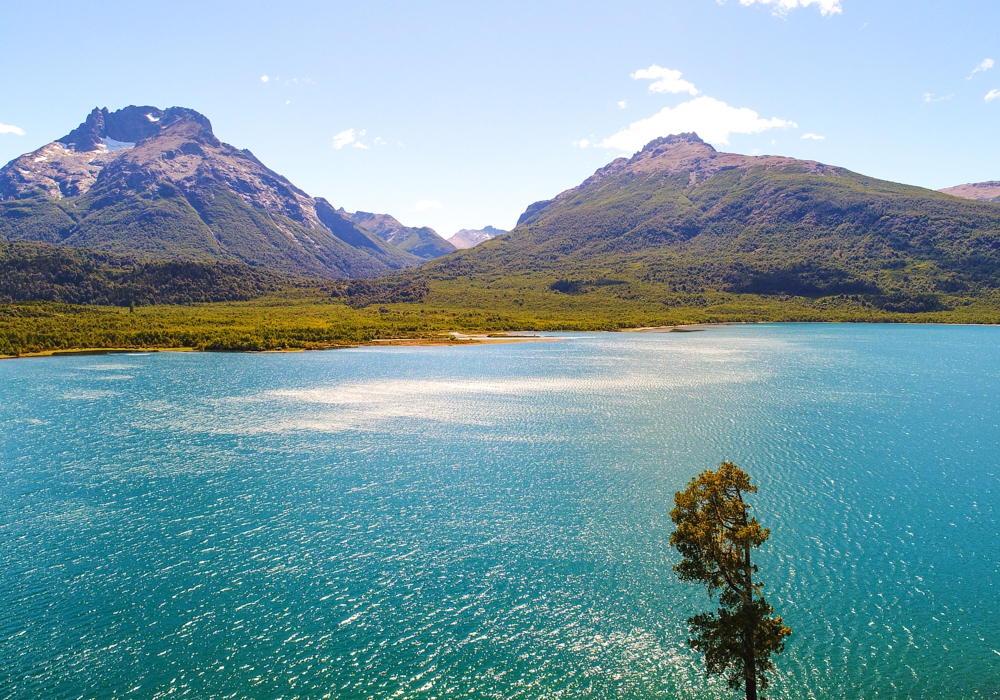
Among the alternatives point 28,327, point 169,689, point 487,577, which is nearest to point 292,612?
point 169,689

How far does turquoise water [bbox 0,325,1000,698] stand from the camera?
28.7 meters

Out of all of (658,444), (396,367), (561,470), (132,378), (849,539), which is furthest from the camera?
(396,367)

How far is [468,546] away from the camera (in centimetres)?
4244

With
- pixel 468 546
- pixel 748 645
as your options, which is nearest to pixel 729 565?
pixel 748 645

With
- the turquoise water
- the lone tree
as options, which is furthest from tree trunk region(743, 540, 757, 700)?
the turquoise water

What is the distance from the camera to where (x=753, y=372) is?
128 m

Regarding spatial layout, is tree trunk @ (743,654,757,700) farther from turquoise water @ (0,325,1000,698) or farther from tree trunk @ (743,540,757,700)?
turquoise water @ (0,325,1000,698)

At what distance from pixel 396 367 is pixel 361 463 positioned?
8015cm

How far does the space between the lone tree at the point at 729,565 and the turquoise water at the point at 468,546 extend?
16.6ft

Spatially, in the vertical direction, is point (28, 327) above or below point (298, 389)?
above

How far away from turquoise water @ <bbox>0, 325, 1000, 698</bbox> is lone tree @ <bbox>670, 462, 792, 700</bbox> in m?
5.05

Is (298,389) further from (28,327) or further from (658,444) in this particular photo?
(28,327)

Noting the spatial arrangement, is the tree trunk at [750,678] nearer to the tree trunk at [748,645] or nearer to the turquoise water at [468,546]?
the tree trunk at [748,645]

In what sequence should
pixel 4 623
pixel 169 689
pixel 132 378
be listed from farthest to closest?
pixel 132 378 → pixel 4 623 → pixel 169 689
